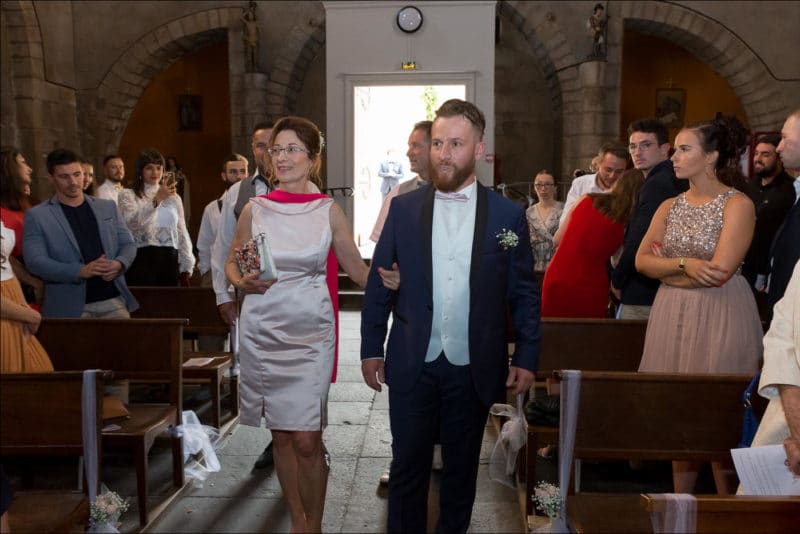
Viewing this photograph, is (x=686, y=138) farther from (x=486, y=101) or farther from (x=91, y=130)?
(x=91, y=130)

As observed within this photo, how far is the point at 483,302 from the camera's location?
2262mm

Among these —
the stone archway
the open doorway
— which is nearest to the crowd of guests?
the open doorway

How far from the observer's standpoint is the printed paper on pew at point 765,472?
6.15 feet

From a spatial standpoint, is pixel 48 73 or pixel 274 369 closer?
pixel 274 369

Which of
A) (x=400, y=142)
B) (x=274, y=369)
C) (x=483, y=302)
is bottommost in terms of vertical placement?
(x=274, y=369)

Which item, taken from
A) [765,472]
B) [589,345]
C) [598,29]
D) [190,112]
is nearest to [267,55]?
[190,112]

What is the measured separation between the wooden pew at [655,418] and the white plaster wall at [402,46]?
23.8ft

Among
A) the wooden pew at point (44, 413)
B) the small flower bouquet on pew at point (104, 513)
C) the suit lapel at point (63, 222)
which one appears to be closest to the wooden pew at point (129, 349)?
the suit lapel at point (63, 222)

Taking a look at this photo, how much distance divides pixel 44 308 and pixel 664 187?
10.7ft

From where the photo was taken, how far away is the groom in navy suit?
7.41ft

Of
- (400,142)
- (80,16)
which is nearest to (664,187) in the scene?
(400,142)

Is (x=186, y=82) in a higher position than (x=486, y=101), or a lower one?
higher

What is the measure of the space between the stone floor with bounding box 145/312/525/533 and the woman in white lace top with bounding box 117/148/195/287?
186 cm

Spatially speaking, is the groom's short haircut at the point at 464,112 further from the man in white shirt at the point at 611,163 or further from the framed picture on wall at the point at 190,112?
the framed picture on wall at the point at 190,112
